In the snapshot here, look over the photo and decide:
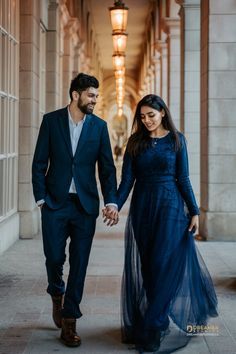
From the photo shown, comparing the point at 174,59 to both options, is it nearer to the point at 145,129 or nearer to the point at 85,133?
the point at 145,129

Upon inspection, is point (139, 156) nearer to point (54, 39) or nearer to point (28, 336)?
point (28, 336)

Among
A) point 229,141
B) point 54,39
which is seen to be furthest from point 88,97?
point 54,39

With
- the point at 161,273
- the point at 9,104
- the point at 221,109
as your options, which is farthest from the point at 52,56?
the point at 161,273

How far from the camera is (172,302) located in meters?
4.62

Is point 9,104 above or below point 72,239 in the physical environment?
above

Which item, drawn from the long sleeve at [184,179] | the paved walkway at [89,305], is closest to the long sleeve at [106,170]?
the long sleeve at [184,179]

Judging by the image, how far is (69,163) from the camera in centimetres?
469

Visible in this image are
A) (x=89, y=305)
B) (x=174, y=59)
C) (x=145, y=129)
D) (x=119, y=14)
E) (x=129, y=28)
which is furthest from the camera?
(x=129, y=28)

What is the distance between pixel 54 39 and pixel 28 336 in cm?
857

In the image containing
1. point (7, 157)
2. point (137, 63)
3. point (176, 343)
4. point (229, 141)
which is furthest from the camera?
point (137, 63)

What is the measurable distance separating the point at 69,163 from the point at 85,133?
24cm

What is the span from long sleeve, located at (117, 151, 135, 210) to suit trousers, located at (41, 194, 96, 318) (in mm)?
233

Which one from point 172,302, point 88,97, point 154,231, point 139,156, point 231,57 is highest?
point 231,57

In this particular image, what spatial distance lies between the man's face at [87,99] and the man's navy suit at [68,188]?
5.3 inches
